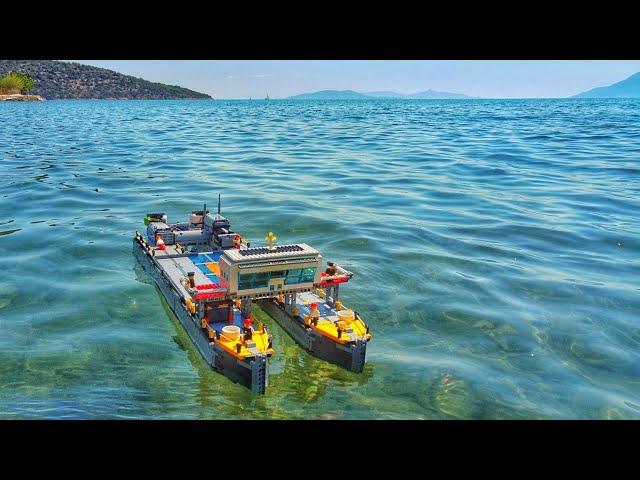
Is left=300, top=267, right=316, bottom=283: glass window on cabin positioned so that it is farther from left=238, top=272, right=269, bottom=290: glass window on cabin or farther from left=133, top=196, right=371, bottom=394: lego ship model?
left=238, top=272, right=269, bottom=290: glass window on cabin

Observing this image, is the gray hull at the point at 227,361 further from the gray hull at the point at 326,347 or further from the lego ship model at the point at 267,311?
the gray hull at the point at 326,347

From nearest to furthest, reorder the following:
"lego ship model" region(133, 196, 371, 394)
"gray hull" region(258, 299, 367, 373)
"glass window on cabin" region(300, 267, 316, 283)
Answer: "lego ship model" region(133, 196, 371, 394) → "gray hull" region(258, 299, 367, 373) → "glass window on cabin" region(300, 267, 316, 283)

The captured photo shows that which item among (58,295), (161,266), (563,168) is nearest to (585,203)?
(563,168)

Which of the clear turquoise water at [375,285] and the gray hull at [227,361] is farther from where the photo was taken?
the clear turquoise water at [375,285]

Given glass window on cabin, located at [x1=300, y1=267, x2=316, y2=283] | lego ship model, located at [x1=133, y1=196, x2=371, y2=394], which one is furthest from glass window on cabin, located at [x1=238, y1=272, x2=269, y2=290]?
glass window on cabin, located at [x1=300, y1=267, x2=316, y2=283]

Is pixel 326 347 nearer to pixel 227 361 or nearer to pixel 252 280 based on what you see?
pixel 252 280

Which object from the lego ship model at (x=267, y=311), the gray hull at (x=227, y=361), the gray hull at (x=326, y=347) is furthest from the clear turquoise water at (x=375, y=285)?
the lego ship model at (x=267, y=311)

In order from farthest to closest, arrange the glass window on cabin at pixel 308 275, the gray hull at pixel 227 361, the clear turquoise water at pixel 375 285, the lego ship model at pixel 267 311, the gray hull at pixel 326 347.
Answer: the glass window on cabin at pixel 308 275, the gray hull at pixel 326 347, the lego ship model at pixel 267 311, the clear turquoise water at pixel 375 285, the gray hull at pixel 227 361

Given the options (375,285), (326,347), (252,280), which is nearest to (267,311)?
(252,280)
